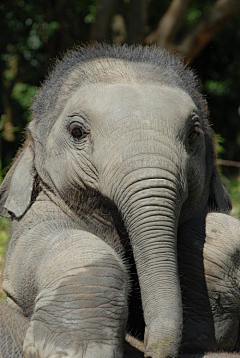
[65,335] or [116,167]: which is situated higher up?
[116,167]

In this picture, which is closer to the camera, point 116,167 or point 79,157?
point 116,167

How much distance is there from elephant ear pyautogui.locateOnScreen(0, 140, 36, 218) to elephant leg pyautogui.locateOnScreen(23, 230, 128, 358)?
1062mm

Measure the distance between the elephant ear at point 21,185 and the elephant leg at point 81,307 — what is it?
3.48ft

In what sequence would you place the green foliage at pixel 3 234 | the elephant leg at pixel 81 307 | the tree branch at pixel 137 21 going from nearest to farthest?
the elephant leg at pixel 81 307 → the green foliage at pixel 3 234 → the tree branch at pixel 137 21

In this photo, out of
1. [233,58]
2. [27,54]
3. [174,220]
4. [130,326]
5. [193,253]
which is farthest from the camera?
[233,58]

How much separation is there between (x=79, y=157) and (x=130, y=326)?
1.37 meters

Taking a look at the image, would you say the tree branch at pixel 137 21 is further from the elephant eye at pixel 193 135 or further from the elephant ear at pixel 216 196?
the elephant eye at pixel 193 135

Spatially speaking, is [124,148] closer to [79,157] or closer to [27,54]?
[79,157]

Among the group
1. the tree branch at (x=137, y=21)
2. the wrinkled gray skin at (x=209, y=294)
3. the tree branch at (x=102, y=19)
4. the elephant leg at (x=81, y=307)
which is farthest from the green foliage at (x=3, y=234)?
the tree branch at (x=137, y=21)

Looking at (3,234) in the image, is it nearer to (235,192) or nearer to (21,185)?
(21,185)

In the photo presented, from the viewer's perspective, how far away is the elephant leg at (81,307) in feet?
10.5

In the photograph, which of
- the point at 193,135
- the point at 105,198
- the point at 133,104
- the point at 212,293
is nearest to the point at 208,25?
the point at 193,135

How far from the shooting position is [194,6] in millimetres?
13328

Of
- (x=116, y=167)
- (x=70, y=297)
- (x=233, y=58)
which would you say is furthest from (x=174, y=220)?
(x=233, y=58)
